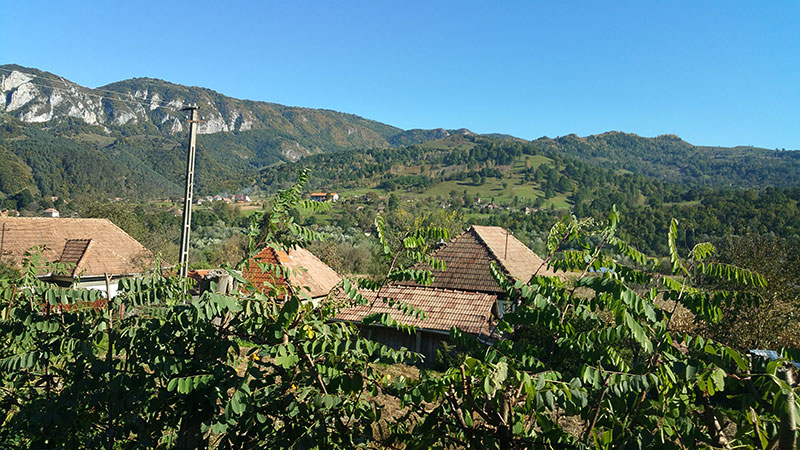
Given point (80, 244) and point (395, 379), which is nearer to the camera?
point (395, 379)

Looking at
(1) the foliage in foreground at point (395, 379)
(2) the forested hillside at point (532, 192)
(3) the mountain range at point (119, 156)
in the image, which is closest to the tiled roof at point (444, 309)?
(1) the foliage in foreground at point (395, 379)

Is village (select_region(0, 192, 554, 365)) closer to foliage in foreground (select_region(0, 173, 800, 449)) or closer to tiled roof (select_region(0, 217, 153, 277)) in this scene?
tiled roof (select_region(0, 217, 153, 277))

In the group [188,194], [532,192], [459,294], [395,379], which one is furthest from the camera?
[532,192]

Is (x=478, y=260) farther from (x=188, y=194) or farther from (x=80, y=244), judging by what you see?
(x=80, y=244)

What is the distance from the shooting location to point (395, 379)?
2.54m

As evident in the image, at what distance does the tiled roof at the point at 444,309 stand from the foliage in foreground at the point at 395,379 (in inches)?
434

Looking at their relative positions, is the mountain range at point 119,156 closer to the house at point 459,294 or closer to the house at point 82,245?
the house at point 82,245

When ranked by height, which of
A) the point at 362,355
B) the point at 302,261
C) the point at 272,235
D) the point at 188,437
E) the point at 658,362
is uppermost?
the point at 272,235

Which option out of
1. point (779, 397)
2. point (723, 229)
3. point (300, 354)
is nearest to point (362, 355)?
point (300, 354)

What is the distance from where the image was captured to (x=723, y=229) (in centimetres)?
5662

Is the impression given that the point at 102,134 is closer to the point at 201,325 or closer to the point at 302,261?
the point at 302,261

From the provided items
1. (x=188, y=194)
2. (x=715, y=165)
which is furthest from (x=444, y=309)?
(x=715, y=165)

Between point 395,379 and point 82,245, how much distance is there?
2422cm

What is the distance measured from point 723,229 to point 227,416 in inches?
2647
